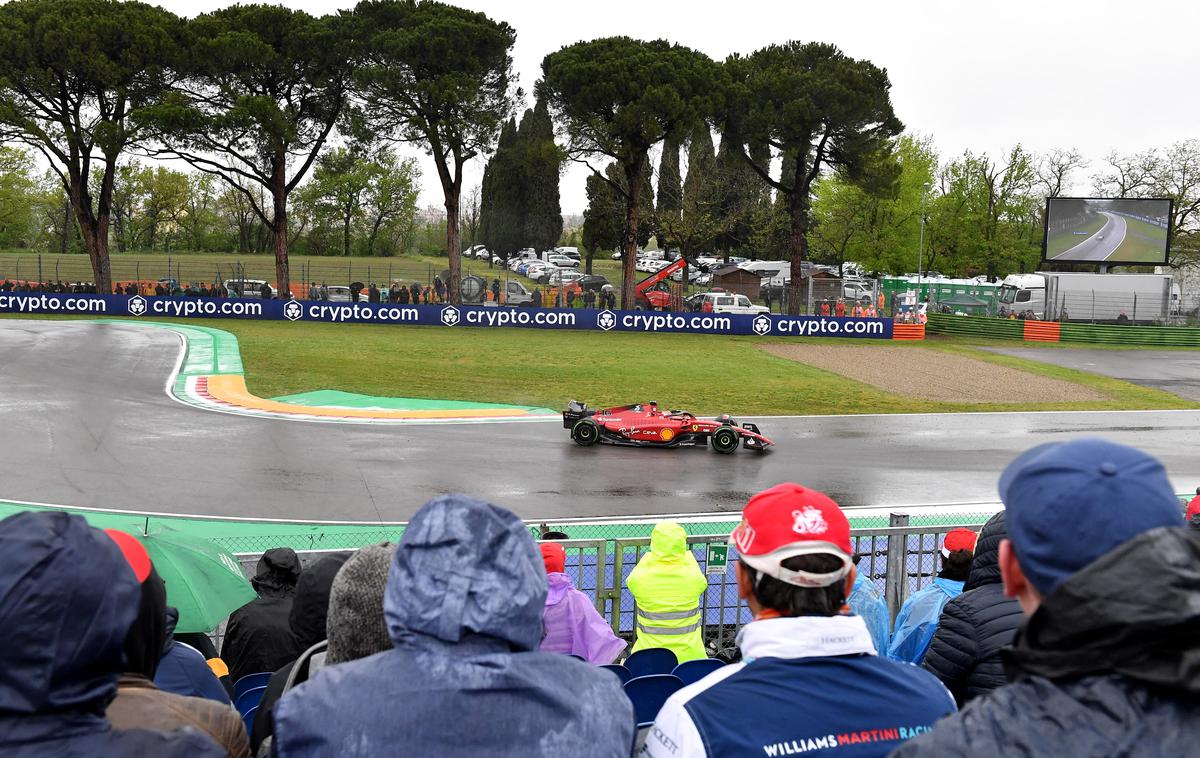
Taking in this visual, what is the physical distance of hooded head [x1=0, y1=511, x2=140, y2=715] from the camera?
2.06m

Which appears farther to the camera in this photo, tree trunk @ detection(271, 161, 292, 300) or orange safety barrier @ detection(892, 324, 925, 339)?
tree trunk @ detection(271, 161, 292, 300)

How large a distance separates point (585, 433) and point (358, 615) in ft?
55.8

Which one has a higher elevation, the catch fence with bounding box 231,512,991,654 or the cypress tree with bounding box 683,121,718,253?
the cypress tree with bounding box 683,121,718,253

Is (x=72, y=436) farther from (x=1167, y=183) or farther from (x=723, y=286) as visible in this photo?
(x=1167, y=183)

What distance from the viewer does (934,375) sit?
32406 millimetres

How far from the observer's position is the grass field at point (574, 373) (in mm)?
25781

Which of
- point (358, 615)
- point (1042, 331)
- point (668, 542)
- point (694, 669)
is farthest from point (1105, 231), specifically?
point (358, 615)

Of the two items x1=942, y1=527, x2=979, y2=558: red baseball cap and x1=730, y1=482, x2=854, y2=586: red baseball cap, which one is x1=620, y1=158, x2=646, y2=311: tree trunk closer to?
x1=942, y1=527, x2=979, y2=558: red baseball cap

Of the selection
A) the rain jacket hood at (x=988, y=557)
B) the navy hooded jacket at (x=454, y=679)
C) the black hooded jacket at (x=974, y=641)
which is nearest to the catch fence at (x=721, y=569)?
the rain jacket hood at (x=988, y=557)

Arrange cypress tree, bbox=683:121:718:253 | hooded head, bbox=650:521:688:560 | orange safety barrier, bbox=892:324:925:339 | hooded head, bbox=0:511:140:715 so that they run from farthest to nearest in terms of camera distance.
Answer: cypress tree, bbox=683:121:718:253 → orange safety barrier, bbox=892:324:925:339 → hooded head, bbox=650:521:688:560 → hooded head, bbox=0:511:140:715

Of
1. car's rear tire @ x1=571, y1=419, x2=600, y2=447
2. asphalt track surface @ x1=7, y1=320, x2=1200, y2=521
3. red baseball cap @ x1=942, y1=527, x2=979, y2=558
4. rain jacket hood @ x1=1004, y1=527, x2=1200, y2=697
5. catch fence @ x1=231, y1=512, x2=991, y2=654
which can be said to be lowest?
asphalt track surface @ x1=7, y1=320, x2=1200, y2=521

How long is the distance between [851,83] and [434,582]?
51.0 metres

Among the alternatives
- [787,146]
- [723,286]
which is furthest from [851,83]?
[723,286]

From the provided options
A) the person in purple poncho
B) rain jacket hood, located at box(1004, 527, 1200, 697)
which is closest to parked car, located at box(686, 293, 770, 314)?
the person in purple poncho
